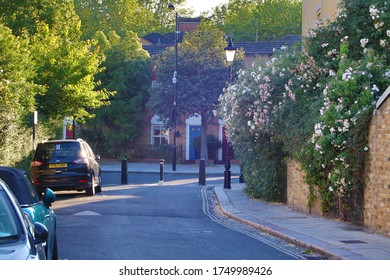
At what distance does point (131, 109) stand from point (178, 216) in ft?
115

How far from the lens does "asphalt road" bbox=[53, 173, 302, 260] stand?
36.7 feet

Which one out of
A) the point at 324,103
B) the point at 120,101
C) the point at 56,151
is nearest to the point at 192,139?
the point at 120,101

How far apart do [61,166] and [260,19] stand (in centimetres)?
6718

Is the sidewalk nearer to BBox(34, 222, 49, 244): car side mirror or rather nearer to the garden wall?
the garden wall

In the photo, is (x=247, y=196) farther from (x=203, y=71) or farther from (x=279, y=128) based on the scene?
(x=203, y=71)

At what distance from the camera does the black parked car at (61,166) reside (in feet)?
73.5

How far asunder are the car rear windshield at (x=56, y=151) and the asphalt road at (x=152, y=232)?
1276 mm

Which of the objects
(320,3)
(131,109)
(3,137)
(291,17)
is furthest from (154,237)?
(291,17)

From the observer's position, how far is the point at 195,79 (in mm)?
48500

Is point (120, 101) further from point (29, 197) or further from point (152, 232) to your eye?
point (29, 197)

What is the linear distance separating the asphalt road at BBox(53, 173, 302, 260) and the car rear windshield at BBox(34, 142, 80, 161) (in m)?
1.28

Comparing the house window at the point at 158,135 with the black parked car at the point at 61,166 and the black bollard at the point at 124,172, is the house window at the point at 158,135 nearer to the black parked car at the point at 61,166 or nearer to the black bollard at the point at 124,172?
the black bollard at the point at 124,172

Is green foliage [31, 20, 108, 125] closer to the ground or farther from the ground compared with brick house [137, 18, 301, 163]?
farther from the ground

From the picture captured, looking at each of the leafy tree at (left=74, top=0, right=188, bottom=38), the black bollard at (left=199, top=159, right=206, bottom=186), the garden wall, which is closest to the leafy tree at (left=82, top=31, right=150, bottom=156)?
the leafy tree at (left=74, top=0, right=188, bottom=38)
